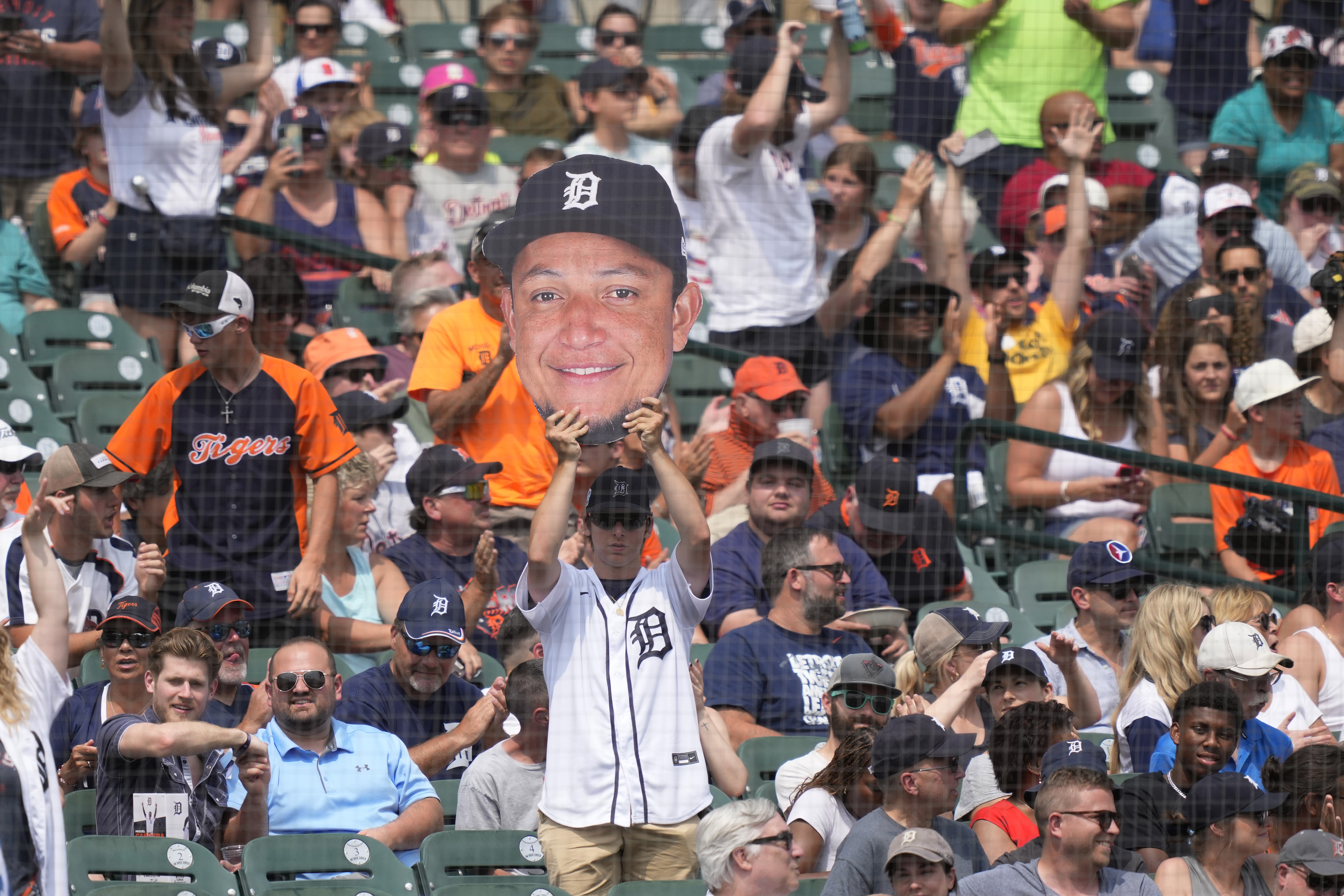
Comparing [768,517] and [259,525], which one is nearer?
[259,525]

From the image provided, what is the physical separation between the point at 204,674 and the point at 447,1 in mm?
7641

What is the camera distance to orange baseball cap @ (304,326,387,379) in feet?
22.0

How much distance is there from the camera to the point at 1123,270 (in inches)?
325

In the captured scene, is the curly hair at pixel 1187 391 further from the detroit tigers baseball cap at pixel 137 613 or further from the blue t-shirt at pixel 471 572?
the detroit tigers baseball cap at pixel 137 613

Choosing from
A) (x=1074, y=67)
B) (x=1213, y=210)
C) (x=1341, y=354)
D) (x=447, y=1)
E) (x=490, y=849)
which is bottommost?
(x=490, y=849)

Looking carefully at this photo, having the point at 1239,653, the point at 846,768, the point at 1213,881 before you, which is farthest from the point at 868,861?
the point at 1239,653

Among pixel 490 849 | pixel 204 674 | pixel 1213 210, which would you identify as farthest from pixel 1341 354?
pixel 204 674

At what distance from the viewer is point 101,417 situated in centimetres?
668

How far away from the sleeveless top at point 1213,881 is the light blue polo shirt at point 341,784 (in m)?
1.96

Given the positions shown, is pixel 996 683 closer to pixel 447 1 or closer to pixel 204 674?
pixel 204 674

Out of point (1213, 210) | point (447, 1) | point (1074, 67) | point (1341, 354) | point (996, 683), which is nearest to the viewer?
point (996, 683)

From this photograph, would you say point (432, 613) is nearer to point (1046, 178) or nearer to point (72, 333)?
point (72, 333)

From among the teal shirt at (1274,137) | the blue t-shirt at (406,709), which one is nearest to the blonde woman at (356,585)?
the blue t-shirt at (406,709)

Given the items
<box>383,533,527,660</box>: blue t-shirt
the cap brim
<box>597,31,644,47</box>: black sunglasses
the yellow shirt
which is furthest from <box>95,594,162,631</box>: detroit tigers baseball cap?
<box>597,31,644,47</box>: black sunglasses
